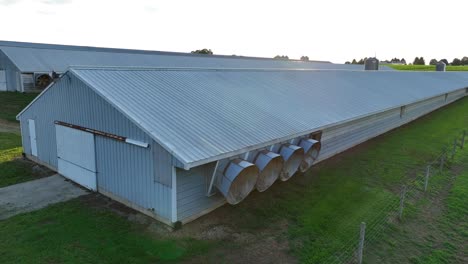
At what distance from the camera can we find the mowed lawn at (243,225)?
8016 millimetres

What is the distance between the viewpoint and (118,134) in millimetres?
10234

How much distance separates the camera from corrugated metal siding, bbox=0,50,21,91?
31547 mm

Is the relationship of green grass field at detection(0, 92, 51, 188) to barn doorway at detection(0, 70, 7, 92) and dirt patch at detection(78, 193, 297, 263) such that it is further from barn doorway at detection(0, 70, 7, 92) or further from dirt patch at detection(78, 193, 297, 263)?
dirt patch at detection(78, 193, 297, 263)

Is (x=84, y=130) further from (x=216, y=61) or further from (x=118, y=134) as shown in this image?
(x=216, y=61)

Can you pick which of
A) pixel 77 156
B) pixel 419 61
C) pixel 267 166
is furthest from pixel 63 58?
pixel 419 61

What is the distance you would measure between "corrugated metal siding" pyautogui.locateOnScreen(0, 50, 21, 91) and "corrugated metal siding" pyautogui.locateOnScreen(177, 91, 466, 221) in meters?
30.2

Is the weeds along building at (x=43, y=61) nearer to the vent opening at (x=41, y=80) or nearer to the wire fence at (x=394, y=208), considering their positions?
the vent opening at (x=41, y=80)

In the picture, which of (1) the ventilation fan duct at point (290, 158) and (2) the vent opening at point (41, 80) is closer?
(1) the ventilation fan duct at point (290, 158)

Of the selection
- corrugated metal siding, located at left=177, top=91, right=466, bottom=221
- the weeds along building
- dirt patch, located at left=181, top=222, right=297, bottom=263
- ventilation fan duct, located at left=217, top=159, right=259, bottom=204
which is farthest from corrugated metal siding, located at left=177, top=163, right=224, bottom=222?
the weeds along building

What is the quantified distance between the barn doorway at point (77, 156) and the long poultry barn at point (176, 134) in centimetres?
4

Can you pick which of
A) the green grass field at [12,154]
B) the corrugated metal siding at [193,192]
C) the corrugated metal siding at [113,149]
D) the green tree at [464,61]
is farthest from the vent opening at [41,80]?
the green tree at [464,61]

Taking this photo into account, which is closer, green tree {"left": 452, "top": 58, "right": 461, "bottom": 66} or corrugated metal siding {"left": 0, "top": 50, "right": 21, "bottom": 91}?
corrugated metal siding {"left": 0, "top": 50, "right": 21, "bottom": 91}

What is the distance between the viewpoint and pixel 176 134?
30.9ft

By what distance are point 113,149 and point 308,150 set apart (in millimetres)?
7116
